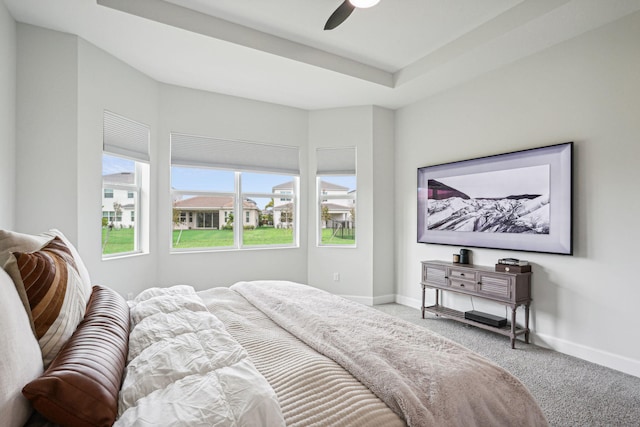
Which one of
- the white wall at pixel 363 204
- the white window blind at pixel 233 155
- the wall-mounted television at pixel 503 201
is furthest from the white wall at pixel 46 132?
the wall-mounted television at pixel 503 201

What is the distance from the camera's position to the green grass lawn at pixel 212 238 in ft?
11.8

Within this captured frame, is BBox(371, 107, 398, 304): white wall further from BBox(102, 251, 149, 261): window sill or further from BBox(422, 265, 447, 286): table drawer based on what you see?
BBox(102, 251, 149, 261): window sill

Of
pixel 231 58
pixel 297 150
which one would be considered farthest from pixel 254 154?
pixel 231 58

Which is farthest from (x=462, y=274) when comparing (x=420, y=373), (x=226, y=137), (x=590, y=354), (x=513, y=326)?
(x=226, y=137)

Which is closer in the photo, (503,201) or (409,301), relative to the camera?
(503,201)

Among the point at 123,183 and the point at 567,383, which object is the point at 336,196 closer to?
the point at 123,183

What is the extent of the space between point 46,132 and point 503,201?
4.39m

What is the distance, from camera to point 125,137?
3.57m

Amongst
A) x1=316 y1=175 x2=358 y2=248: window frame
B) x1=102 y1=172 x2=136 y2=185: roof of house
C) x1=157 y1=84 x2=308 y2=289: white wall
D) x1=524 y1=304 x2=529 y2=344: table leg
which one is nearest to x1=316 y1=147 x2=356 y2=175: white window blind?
x1=316 y1=175 x2=358 y2=248: window frame

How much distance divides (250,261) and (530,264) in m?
3.33

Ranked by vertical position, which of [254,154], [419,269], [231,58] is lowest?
[419,269]

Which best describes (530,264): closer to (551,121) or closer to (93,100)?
(551,121)

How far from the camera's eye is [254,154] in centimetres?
462

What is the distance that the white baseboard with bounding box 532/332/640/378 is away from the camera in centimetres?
260
